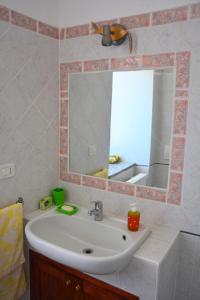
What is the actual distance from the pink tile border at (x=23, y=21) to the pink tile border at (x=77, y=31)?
9.2 inches

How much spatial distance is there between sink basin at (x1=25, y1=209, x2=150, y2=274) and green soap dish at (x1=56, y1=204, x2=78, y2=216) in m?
0.03

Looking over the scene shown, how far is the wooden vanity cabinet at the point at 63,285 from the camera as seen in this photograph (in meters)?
1.33

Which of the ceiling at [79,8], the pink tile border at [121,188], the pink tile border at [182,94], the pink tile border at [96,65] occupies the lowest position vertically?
the pink tile border at [121,188]

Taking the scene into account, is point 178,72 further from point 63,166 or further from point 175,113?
point 63,166

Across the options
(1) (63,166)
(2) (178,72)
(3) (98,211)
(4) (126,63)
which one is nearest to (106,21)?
(4) (126,63)

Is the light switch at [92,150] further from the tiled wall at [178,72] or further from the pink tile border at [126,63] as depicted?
the pink tile border at [126,63]

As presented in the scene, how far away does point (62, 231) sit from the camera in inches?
63.8

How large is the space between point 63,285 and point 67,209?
17.6 inches

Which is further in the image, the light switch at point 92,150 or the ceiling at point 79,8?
the light switch at point 92,150

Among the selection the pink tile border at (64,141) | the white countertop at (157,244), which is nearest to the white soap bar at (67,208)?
the pink tile border at (64,141)

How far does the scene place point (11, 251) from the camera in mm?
1477

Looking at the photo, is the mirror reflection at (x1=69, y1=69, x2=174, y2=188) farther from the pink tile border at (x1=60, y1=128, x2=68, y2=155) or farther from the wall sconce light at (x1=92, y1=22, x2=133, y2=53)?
the wall sconce light at (x1=92, y1=22, x2=133, y2=53)

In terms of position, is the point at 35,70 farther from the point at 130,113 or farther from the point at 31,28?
the point at 130,113

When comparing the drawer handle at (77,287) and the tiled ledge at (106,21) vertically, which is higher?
the tiled ledge at (106,21)
